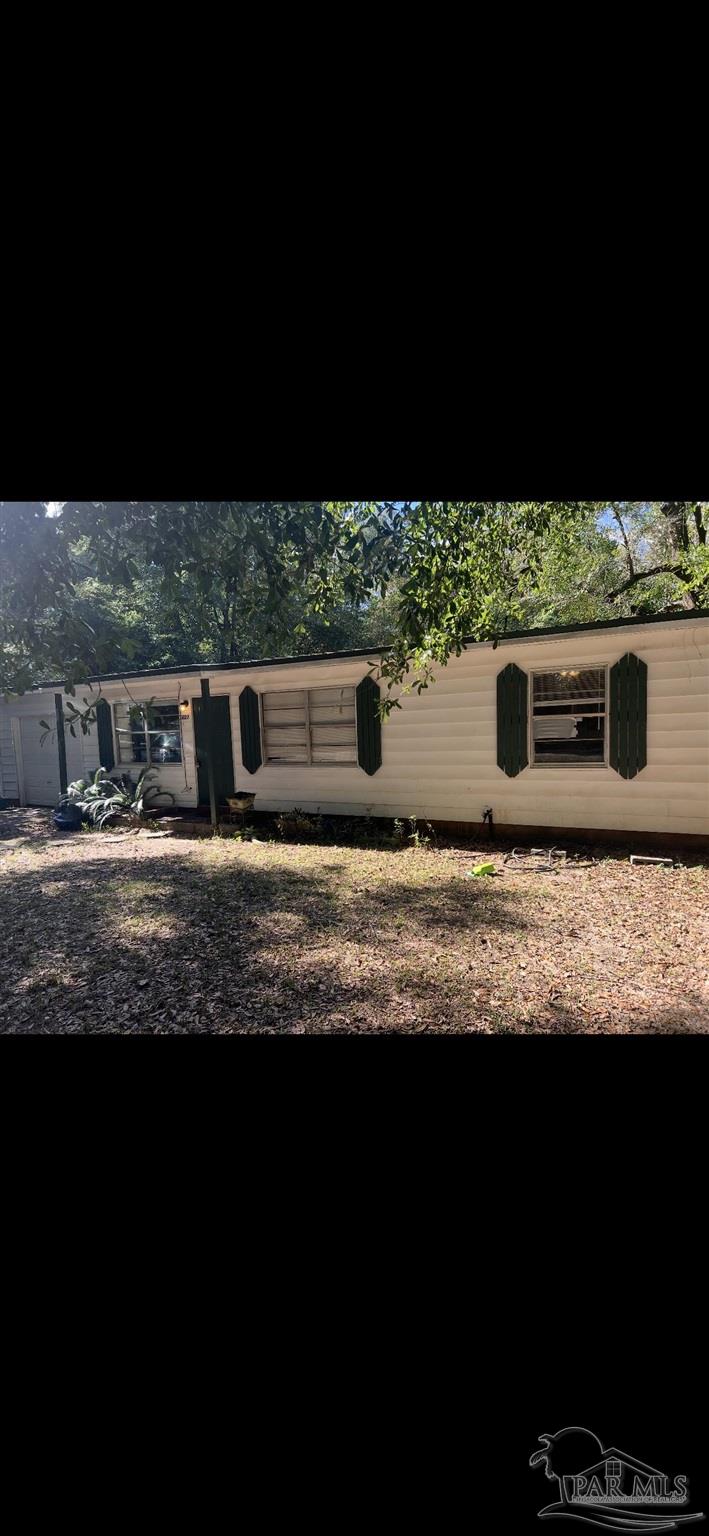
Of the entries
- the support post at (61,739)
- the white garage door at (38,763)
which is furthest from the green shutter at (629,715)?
the white garage door at (38,763)

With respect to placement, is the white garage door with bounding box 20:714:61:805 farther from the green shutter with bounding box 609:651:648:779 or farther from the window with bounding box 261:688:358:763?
the green shutter with bounding box 609:651:648:779

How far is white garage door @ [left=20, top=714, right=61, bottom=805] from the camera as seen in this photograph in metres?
12.8

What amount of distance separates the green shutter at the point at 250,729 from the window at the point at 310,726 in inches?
4.3

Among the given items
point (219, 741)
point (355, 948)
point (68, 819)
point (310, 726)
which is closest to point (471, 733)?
point (310, 726)

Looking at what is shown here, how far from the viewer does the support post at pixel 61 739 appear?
39.6ft

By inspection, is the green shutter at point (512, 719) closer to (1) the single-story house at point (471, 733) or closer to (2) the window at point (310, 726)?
(1) the single-story house at point (471, 733)

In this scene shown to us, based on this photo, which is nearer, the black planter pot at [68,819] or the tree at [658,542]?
the black planter pot at [68,819]

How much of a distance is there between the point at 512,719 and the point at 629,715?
1288 mm

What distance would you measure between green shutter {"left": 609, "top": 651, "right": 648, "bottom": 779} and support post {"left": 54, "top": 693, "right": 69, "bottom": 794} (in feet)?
32.3

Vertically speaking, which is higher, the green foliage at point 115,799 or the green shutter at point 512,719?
the green shutter at point 512,719
